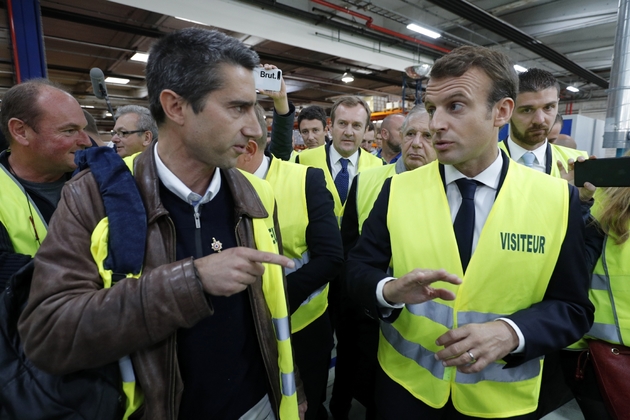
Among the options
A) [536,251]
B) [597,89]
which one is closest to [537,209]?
[536,251]

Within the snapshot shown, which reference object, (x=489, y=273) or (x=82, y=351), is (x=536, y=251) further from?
(x=82, y=351)

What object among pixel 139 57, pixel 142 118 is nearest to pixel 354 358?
pixel 142 118

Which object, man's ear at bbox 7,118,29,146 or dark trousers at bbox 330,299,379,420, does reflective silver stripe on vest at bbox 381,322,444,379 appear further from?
man's ear at bbox 7,118,29,146

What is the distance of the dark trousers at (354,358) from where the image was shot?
2068 millimetres

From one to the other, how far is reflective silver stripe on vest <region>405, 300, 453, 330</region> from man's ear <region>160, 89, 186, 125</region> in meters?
1.05

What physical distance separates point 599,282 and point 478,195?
696 millimetres

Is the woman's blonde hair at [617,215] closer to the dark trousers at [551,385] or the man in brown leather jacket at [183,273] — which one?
the dark trousers at [551,385]

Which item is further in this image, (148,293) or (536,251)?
(536,251)

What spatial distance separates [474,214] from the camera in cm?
125

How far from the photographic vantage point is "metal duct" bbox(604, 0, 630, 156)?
13.0ft

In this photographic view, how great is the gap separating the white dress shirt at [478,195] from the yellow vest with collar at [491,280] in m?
0.05

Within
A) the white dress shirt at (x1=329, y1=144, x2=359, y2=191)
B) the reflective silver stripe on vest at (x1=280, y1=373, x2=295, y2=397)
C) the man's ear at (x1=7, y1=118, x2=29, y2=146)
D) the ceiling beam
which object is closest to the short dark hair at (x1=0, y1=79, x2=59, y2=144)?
the man's ear at (x1=7, y1=118, x2=29, y2=146)

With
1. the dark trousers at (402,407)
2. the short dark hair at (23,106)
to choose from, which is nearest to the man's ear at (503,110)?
the dark trousers at (402,407)

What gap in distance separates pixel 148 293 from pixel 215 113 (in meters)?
0.57
